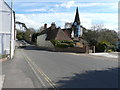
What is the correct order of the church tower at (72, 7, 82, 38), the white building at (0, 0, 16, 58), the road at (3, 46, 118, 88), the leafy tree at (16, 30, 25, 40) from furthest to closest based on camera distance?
the leafy tree at (16, 30, 25, 40) < the church tower at (72, 7, 82, 38) < the white building at (0, 0, 16, 58) < the road at (3, 46, 118, 88)

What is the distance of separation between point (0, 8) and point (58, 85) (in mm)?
22202

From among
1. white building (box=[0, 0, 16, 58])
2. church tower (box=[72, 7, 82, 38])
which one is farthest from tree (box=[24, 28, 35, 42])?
white building (box=[0, 0, 16, 58])

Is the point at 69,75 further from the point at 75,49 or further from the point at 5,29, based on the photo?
the point at 75,49

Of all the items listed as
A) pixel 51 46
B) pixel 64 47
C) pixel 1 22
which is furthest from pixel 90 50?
pixel 1 22

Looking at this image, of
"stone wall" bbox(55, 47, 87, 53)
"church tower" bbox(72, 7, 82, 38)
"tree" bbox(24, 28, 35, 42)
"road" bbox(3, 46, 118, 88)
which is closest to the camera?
"road" bbox(3, 46, 118, 88)

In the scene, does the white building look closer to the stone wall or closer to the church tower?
the stone wall

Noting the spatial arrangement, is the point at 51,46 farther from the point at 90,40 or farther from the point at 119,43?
the point at 119,43

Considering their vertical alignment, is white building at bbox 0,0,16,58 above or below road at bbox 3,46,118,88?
above

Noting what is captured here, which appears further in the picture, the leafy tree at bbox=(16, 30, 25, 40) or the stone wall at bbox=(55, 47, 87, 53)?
the leafy tree at bbox=(16, 30, 25, 40)

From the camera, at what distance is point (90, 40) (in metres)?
59.7

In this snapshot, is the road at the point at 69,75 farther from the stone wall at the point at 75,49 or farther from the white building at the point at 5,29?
the stone wall at the point at 75,49

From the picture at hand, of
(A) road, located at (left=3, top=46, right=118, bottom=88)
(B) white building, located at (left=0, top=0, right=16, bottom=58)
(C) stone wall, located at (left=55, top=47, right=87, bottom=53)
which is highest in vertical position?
(B) white building, located at (left=0, top=0, right=16, bottom=58)

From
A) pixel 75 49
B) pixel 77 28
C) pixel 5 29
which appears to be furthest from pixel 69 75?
pixel 77 28

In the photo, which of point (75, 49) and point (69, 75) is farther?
point (75, 49)
